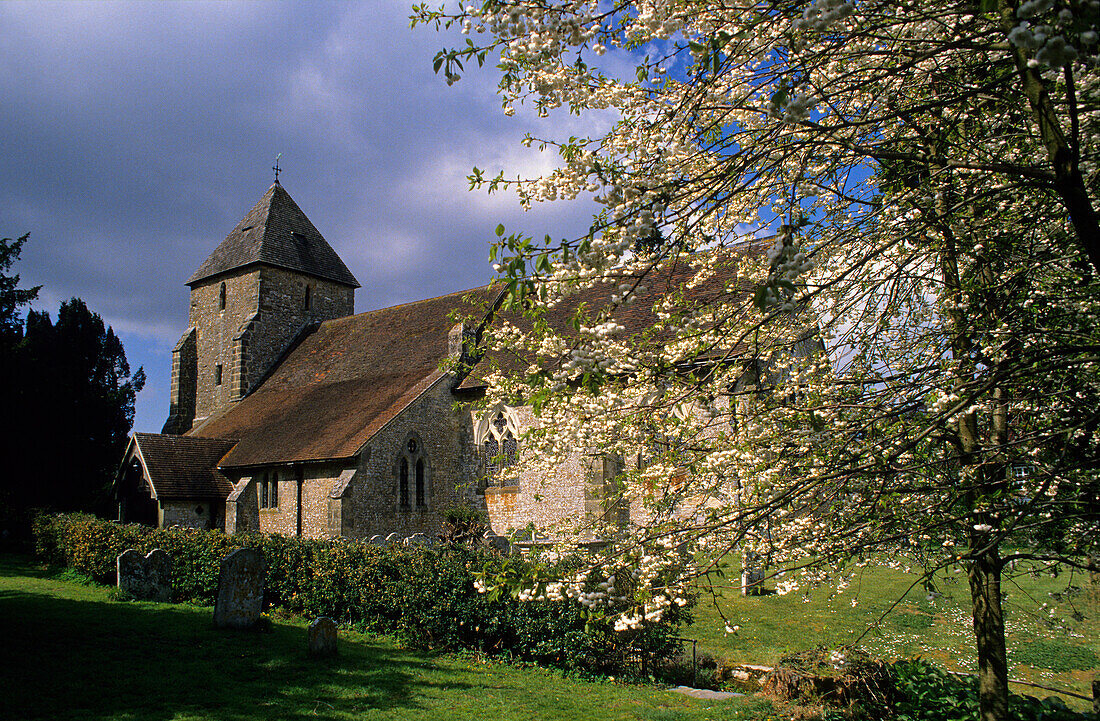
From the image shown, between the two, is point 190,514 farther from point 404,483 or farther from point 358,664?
point 358,664

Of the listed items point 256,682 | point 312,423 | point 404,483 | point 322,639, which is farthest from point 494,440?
point 256,682

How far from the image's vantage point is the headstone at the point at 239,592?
10.4 metres

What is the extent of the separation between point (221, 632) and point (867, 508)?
32.9 feet

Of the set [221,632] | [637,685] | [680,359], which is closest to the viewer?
[680,359]

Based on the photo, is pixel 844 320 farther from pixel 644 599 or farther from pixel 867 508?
pixel 644 599

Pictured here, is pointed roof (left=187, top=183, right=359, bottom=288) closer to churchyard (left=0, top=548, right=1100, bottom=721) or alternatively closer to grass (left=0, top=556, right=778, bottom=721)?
churchyard (left=0, top=548, right=1100, bottom=721)

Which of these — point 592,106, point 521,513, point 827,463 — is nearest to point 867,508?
point 827,463

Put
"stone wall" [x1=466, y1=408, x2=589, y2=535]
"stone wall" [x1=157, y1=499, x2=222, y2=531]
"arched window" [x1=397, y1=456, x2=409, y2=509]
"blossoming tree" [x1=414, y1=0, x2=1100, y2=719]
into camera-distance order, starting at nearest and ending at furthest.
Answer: "blossoming tree" [x1=414, y1=0, x2=1100, y2=719] < "stone wall" [x1=466, y1=408, x2=589, y2=535] < "arched window" [x1=397, y1=456, x2=409, y2=509] < "stone wall" [x1=157, y1=499, x2=222, y2=531]

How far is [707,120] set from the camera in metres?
4.79

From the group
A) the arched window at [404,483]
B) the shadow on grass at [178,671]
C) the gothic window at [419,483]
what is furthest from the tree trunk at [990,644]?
the gothic window at [419,483]

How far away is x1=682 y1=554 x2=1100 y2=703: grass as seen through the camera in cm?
891

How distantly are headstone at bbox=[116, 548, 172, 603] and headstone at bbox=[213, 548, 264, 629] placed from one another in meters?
3.26

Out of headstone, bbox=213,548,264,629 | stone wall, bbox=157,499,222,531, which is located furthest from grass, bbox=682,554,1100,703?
stone wall, bbox=157,499,222,531

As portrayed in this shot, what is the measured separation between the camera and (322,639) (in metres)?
9.27
